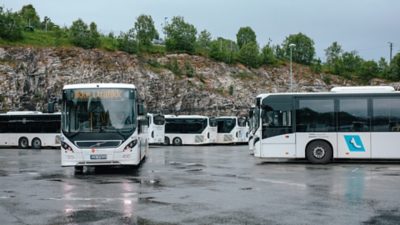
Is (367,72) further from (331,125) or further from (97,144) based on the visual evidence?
(97,144)

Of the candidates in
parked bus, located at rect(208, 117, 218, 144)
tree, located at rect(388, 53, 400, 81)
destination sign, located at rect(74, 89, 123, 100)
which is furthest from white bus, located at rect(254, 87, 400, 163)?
tree, located at rect(388, 53, 400, 81)

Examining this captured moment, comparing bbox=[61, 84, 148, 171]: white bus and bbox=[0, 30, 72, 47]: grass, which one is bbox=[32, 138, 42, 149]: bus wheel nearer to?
bbox=[0, 30, 72, 47]: grass

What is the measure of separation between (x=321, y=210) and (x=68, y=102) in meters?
10.6

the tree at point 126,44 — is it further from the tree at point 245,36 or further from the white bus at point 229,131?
the tree at point 245,36

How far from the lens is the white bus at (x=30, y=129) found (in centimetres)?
4138

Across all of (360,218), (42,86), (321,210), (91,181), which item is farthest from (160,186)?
(42,86)

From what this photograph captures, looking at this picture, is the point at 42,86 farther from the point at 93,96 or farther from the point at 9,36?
the point at 93,96

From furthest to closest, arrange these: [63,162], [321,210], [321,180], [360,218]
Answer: [63,162] < [321,180] < [321,210] < [360,218]

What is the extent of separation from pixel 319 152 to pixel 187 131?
83.1 ft

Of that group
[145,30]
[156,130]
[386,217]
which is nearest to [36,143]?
[156,130]

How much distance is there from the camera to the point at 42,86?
197 feet

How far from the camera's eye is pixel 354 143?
22109mm

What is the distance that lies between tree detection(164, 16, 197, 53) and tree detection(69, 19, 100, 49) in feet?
37.4

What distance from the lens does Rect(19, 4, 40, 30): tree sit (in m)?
77.8
